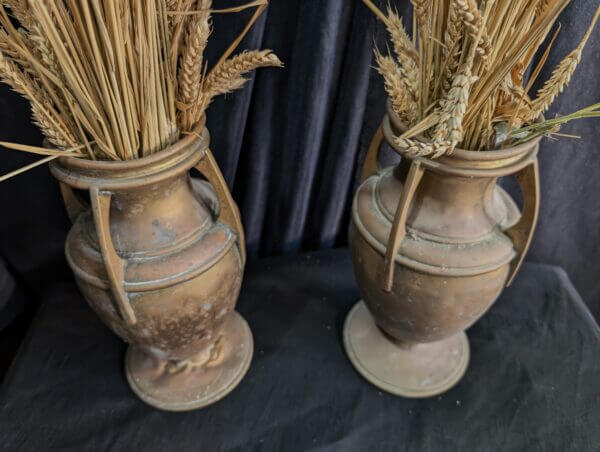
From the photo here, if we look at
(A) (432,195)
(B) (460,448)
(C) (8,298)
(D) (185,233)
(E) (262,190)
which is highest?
(A) (432,195)

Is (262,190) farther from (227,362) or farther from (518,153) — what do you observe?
Answer: (518,153)

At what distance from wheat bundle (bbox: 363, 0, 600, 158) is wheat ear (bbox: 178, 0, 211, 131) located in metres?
0.20

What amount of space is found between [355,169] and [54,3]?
2.24 ft

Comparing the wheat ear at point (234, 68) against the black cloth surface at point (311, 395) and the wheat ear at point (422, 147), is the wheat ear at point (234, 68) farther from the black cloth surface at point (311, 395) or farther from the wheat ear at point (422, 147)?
the black cloth surface at point (311, 395)

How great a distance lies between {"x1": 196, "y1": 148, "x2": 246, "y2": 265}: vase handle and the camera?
68 centimetres

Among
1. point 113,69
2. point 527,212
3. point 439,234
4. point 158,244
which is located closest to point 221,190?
point 158,244

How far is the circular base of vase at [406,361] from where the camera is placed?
877 millimetres

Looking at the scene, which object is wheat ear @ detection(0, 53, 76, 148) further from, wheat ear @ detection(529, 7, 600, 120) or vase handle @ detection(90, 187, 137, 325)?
wheat ear @ detection(529, 7, 600, 120)

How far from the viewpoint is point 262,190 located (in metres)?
1.05

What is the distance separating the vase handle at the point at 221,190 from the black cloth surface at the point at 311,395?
298 millimetres

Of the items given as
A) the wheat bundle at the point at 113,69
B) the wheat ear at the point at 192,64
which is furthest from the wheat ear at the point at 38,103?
the wheat ear at the point at 192,64

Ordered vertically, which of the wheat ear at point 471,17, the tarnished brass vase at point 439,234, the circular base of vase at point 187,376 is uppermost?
the wheat ear at point 471,17

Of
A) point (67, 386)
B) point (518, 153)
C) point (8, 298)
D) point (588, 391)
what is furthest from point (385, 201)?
point (8, 298)

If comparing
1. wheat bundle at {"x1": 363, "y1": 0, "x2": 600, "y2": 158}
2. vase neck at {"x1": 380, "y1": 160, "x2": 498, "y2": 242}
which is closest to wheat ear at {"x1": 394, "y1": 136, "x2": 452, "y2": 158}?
wheat bundle at {"x1": 363, "y1": 0, "x2": 600, "y2": 158}
